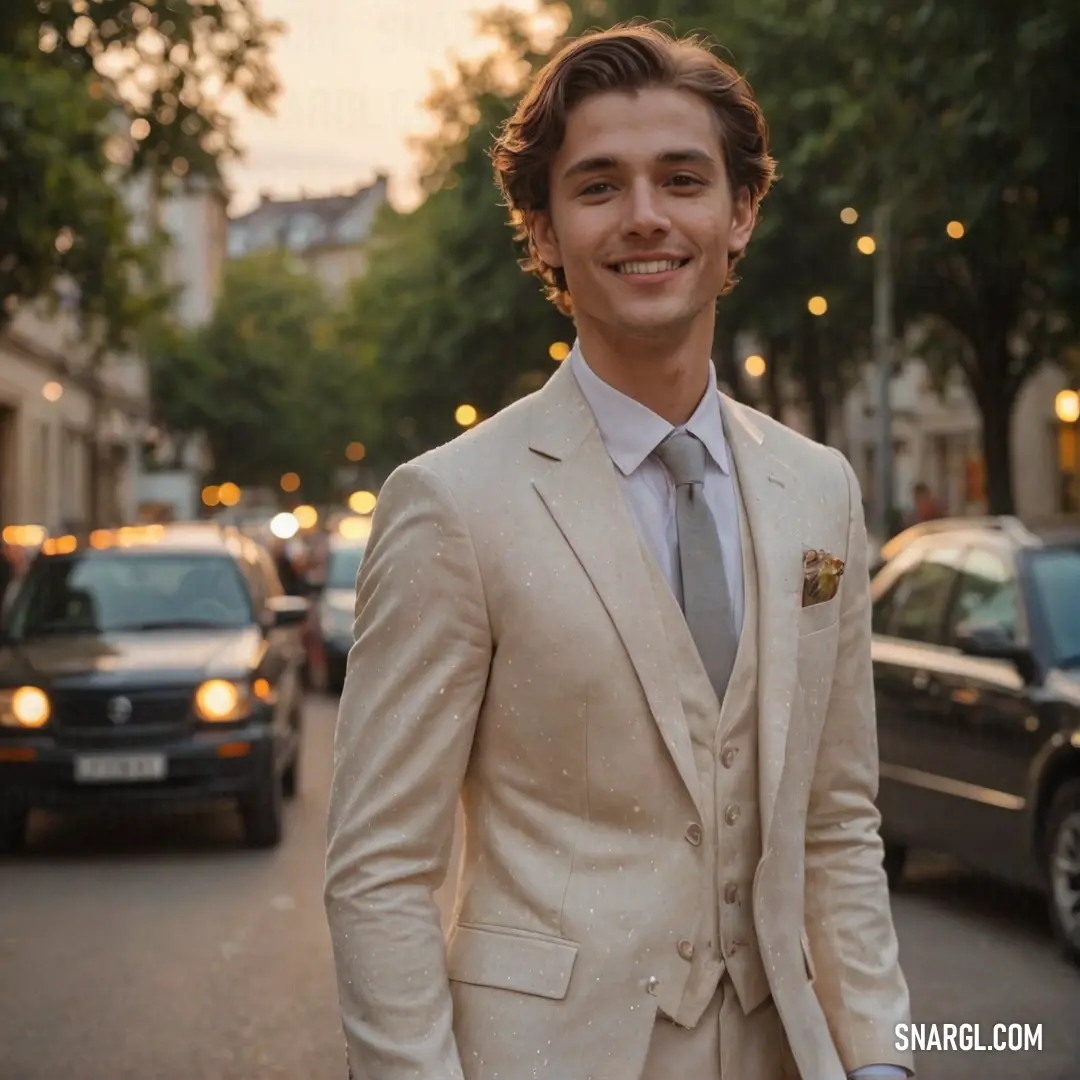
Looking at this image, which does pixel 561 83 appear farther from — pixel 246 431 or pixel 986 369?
pixel 246 431

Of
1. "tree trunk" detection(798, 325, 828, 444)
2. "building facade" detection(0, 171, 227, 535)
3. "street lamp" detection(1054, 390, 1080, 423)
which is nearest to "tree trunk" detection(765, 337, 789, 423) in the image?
"tree trunk" detection(798, 325, 828, 444)

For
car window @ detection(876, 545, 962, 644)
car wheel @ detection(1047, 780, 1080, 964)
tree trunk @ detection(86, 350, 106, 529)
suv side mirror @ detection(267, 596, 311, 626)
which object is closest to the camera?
car wheel @ detection(1047, 780, 1080, 964)

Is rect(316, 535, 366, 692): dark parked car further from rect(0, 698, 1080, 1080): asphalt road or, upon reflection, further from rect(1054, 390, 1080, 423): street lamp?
rect(1054, 390, 1080, 423): street lamp

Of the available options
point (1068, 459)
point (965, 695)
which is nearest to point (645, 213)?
point (965, 695)

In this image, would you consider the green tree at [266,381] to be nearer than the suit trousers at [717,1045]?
No

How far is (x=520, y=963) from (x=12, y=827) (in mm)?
9895

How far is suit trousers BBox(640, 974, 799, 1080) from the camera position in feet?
8.05

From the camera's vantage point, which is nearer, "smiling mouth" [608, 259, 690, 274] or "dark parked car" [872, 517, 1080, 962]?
"smiling mouth" [608, 259, 690, 274]

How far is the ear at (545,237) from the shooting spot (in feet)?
9.01

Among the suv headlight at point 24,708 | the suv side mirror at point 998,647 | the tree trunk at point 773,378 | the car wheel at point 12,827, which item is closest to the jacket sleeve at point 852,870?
the suv side mirror at point 998,647

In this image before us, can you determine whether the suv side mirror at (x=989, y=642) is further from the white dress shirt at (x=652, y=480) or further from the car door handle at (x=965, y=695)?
the white dress shirt at (x=652, y=480)

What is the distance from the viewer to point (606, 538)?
2.51m

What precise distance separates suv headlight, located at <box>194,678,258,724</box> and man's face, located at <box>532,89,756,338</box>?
9.41m
